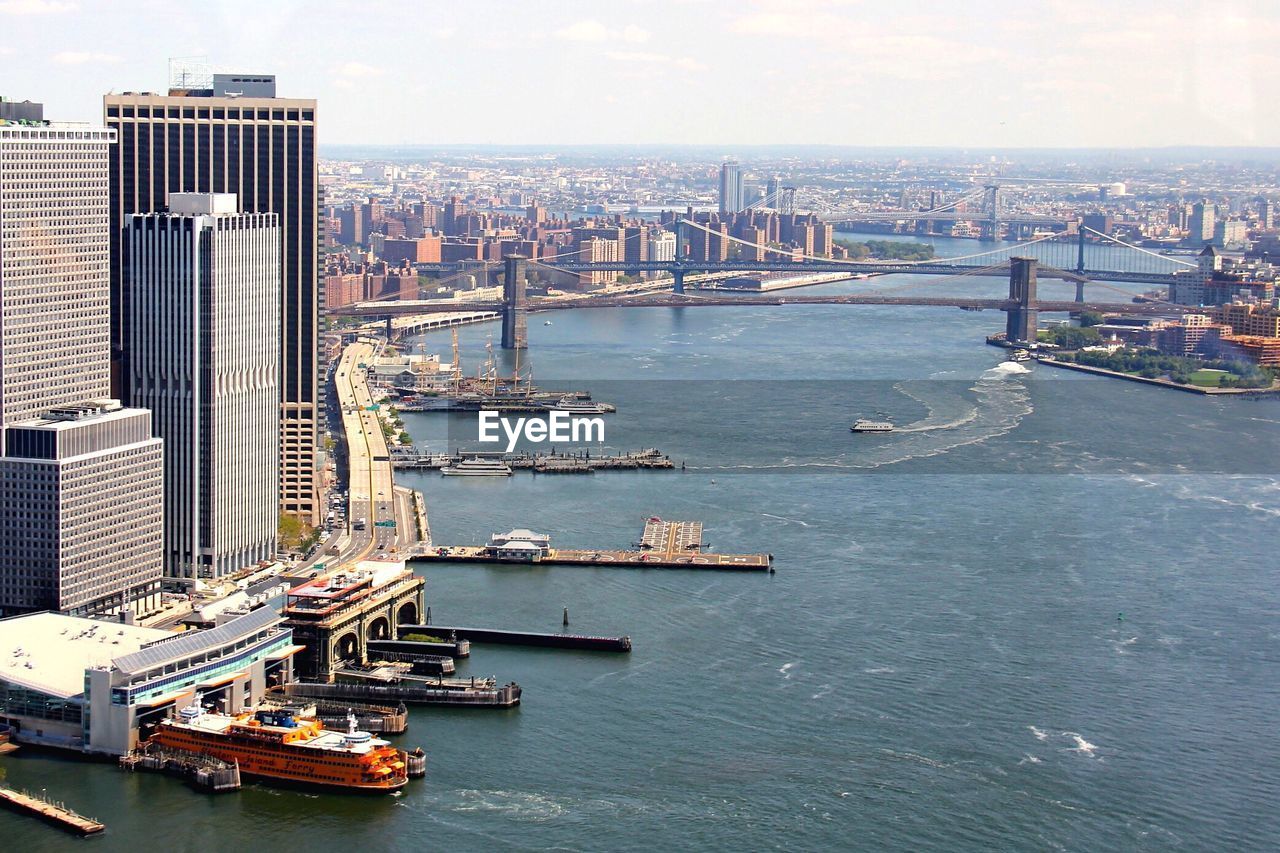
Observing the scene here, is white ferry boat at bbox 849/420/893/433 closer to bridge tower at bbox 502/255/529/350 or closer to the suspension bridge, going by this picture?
bridge tower at bbox 502/255/529/350

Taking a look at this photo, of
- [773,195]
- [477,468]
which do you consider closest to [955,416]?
[477,468]

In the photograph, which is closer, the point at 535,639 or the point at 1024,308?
the point at 535,639

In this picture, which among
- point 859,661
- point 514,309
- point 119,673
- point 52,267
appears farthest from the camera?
point 514,309

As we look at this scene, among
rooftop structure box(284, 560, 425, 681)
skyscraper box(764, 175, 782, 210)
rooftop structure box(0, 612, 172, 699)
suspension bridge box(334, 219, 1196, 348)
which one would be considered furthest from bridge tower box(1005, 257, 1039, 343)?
skyscraper box(764, 175, 782, 210)

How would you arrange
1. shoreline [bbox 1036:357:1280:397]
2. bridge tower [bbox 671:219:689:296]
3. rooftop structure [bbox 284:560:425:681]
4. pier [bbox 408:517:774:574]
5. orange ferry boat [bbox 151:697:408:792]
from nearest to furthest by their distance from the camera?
1. orange ferry boat [bbox 151:697:408:792]
2. rooftop structure [bbox 284:560:425:681]
3. pier [bbox 408:517:774:574]
4. shoreline [bbox 1036:357:1280:397]
5. bridge tower [bbox 671:219:689:296]

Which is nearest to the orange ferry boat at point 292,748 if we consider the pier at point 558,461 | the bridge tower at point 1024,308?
the pier at point 558,461

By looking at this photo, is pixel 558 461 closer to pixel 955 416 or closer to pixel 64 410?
pixel 955 416

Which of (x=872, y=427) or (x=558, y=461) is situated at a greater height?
(x=872, y=427)

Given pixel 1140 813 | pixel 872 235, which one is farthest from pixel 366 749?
pixel 872 235
